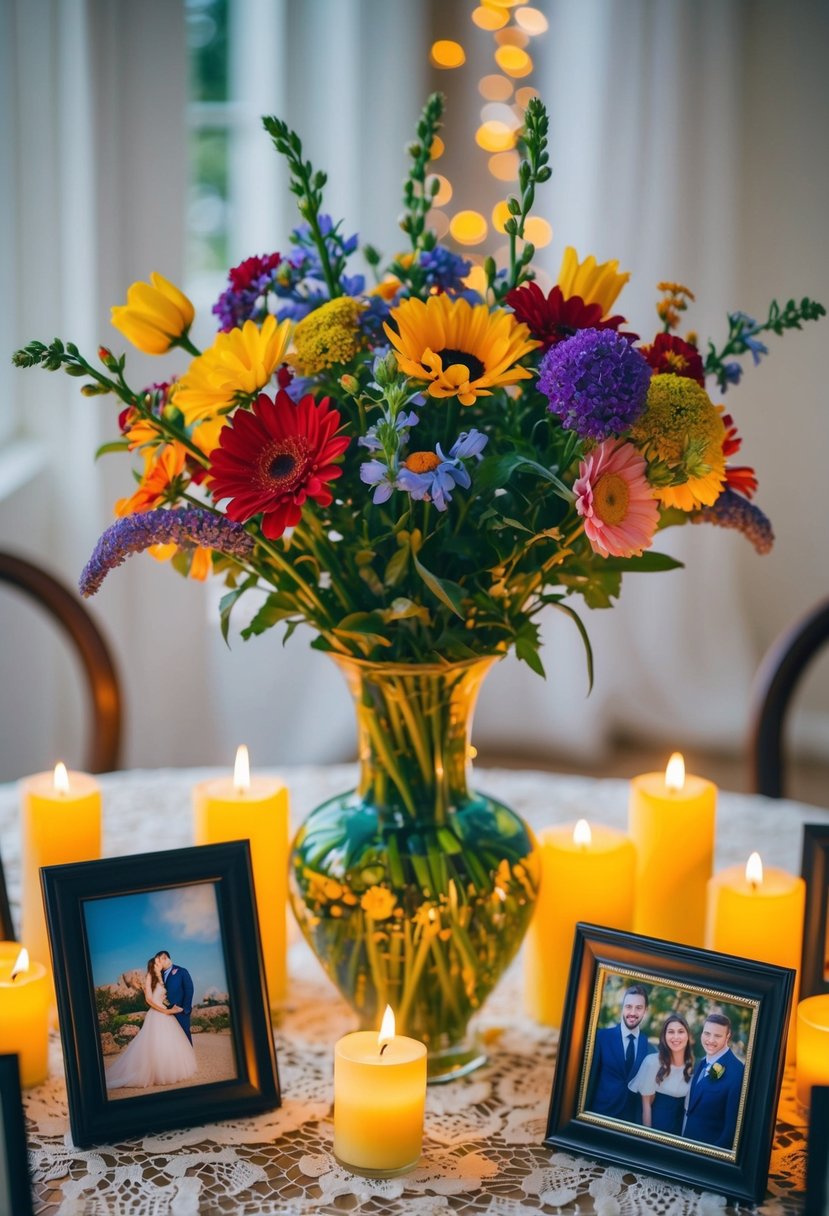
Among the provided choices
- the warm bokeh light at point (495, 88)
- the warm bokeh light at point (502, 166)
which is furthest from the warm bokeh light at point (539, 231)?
the warm bokeh light at point (495, 88)

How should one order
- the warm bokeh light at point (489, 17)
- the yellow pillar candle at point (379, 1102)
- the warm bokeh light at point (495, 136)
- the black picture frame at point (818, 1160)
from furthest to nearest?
the warm bokeh light at point (495, 136)
the warm bokeh light at point (489, 17)
the yellow pillar candle at point (379, 1102)
the black picture frame at point (818, 1160)

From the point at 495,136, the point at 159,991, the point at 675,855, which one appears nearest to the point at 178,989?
the point at 159,991

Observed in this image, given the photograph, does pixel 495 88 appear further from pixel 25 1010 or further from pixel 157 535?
pixel 25 1010

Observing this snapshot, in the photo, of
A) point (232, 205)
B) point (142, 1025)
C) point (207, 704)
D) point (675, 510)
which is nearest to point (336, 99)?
point (232, 205)

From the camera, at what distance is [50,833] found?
91 centimetres

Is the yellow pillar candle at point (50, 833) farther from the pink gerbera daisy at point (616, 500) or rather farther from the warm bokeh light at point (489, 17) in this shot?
the warm bokeh light at point (489, 17)

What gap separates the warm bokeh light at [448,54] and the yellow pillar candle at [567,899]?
2711 mm

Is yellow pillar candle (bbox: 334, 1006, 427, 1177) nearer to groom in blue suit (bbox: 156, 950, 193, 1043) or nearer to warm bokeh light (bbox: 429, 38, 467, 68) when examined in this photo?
groom in blue suit (bbox: 156, 950, 193, 1043)

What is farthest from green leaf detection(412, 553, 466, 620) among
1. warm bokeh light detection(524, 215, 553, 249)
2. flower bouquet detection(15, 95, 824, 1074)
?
warm bokeh light detection(524, 215, 553, 249)

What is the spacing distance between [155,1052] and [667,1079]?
1.03ft

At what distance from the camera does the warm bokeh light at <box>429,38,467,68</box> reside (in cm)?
320

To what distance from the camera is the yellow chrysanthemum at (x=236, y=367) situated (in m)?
0.75

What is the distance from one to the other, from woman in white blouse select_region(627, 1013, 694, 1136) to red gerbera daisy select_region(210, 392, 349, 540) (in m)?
0.38

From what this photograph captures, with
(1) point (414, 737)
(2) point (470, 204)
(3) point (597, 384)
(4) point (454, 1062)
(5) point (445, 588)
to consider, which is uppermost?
(2) point (470, 204)
